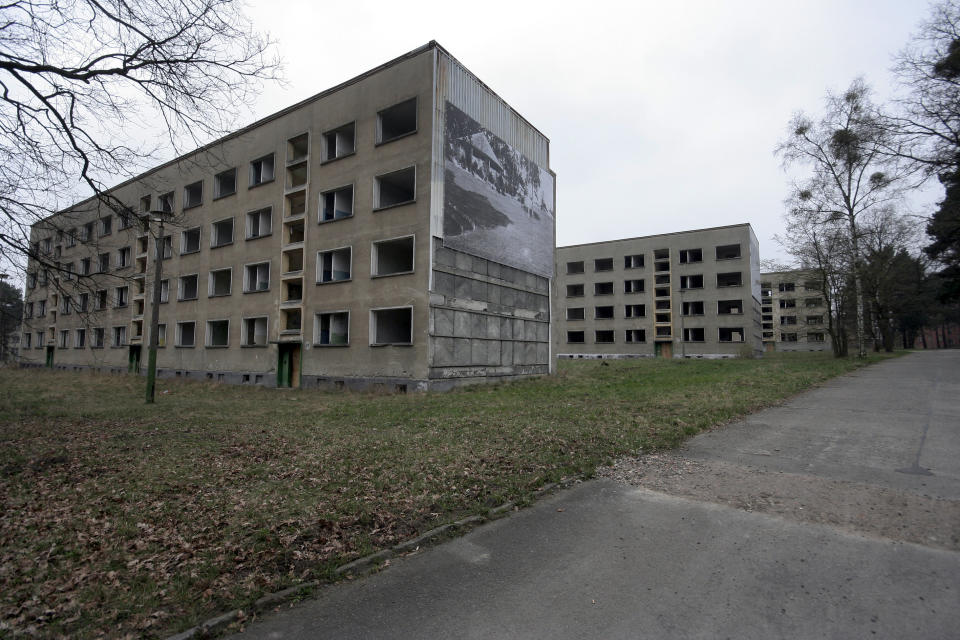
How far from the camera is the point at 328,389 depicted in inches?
871

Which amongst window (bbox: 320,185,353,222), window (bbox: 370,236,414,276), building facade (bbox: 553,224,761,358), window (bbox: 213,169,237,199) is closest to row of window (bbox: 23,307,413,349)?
window (bbox: 370,236,414,276)

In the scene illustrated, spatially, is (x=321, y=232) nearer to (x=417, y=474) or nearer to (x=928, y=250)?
(x=417, y=474)

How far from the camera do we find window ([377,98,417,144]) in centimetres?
2238

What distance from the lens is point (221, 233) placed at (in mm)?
29859

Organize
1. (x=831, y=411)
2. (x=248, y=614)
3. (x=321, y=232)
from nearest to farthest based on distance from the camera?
(x=248, y=614) < (x=831, y=411) < (x=321, y=232)

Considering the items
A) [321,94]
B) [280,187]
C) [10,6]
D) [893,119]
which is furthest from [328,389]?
[893,119]

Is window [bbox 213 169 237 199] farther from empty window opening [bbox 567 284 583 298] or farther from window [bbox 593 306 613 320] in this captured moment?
window [bbox 593 306 613 320]

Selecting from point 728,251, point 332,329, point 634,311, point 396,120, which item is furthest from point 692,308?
point 332,329

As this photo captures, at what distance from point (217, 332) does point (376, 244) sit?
13.7 metres

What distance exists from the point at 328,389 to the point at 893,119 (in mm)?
26303

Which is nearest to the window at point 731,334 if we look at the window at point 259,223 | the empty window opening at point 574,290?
the empty window opening at point 574,290

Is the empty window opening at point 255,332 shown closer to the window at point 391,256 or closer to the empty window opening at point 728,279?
the window at point 391,256

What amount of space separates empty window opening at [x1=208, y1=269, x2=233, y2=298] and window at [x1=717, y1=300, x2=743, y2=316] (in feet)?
156

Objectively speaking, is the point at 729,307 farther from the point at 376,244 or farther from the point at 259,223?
the point at 259,223
